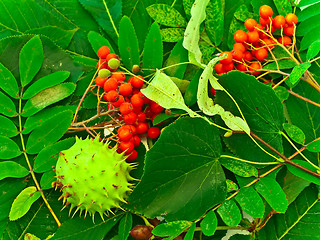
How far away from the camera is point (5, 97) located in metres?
0.92

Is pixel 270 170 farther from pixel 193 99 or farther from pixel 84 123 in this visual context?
pixel 84 123

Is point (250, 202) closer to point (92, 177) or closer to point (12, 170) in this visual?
point (92, 177)

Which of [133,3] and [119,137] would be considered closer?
[119,137]

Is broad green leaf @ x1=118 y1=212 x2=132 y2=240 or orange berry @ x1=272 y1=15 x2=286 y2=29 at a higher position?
orange berry @ x1=272 y1=15 x2=286 y2=29

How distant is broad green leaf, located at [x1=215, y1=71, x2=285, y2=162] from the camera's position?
0.82 m

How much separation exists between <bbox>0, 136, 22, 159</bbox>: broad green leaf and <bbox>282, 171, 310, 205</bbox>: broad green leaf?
1.79 ft

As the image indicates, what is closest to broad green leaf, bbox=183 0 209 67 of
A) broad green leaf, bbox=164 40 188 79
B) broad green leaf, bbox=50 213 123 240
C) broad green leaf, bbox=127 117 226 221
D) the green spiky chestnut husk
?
broad green leaf, bbox=164 40 188 79

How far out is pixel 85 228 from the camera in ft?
2.86

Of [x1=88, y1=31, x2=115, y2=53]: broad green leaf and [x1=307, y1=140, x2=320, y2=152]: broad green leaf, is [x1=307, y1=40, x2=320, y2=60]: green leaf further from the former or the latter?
[x1=88, y1=31, x2=115, y2=53]: broad green leaf

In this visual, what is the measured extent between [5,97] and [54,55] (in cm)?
13

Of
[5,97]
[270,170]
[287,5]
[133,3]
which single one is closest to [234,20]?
[287,5]

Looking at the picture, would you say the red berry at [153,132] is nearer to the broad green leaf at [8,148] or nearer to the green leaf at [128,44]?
the green leaf at [128,44]

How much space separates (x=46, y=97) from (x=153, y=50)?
0.24 m

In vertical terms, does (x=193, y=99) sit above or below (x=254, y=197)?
above
